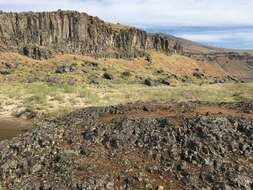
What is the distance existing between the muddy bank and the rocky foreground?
7.76 m

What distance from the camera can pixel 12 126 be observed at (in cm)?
3625

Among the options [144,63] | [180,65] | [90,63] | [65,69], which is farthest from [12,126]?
[180,65]

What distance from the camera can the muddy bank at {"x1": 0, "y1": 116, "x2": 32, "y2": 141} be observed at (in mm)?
31678

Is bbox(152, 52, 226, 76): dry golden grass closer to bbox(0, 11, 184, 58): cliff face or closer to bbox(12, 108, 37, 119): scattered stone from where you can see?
bbox(0, 11, 184, 58): cliff face

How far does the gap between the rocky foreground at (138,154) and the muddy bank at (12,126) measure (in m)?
7.76

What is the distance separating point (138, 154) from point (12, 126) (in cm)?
1877

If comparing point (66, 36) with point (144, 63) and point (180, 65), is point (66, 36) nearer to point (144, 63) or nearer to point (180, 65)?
point (144, 63)

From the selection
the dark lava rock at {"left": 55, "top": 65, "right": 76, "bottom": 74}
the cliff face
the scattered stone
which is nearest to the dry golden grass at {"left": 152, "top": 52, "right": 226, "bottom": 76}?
the cliff face

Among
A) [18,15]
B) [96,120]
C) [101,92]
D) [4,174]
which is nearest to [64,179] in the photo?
[4,174]

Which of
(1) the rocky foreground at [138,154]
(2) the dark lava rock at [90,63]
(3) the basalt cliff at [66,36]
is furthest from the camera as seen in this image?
(3) the basalt cliff at [66,36]

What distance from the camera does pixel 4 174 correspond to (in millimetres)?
19422

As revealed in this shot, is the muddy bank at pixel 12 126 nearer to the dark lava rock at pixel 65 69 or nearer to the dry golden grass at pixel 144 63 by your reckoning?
the dark lava rock at pixel 65 69

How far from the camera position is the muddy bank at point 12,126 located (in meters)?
31.7

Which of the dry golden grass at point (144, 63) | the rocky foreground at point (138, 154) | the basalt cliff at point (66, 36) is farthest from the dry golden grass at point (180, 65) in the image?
the rocky foreground at point (138, 154)
